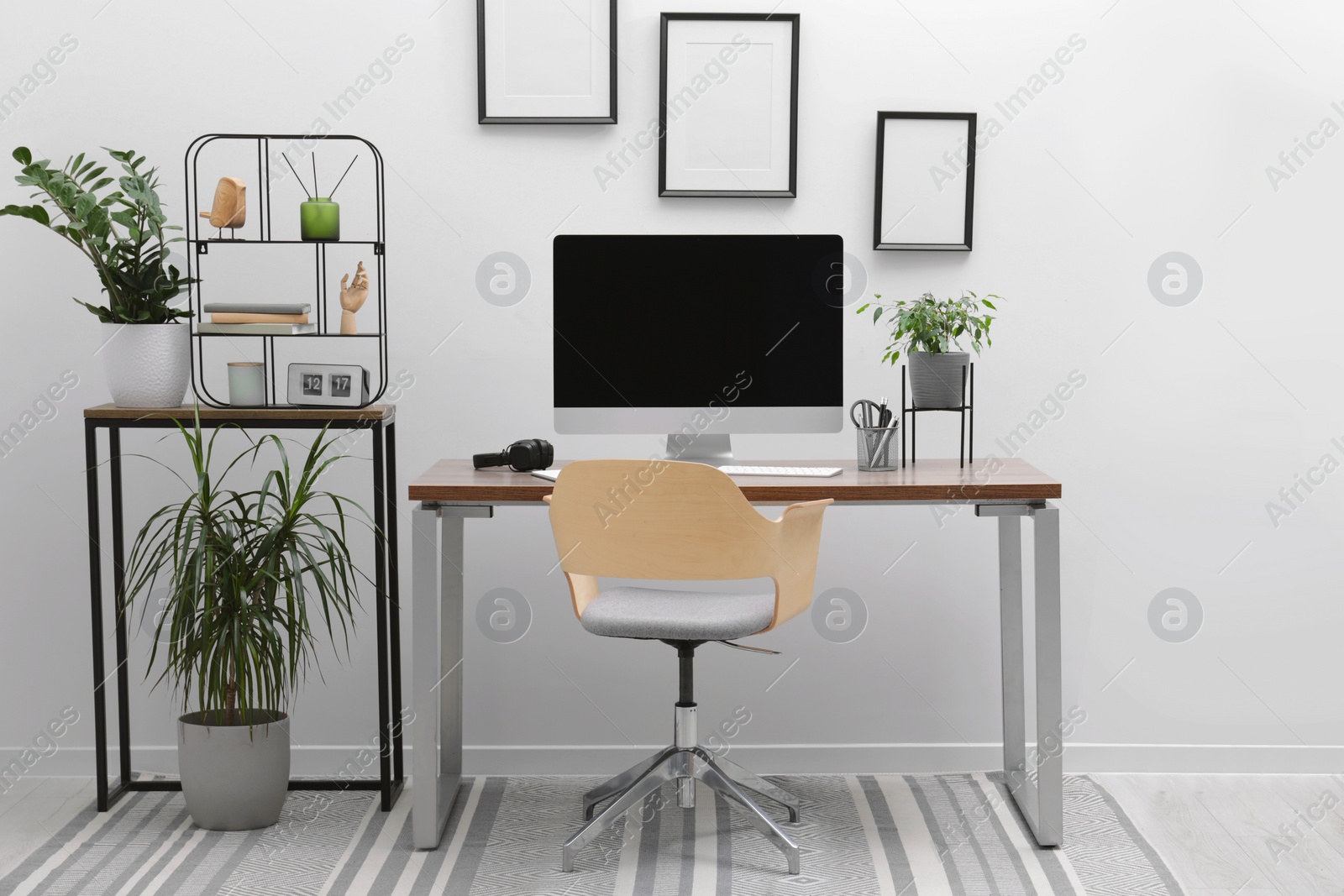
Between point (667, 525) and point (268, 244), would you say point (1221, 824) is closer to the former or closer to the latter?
point (667, 525)

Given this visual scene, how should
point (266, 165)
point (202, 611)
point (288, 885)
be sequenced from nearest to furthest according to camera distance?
point (288, 885) < point (202, 611) < point (266, 165)

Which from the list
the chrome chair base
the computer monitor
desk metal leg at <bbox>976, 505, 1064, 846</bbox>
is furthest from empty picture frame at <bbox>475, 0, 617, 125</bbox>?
the chrome chair base

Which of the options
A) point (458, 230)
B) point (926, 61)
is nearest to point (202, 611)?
point (458, 230)

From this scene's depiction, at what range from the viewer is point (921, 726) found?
2.94 meters

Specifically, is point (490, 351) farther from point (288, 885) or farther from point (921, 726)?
point (921, 726)

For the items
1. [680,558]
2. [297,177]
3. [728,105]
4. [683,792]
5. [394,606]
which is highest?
[728,105]

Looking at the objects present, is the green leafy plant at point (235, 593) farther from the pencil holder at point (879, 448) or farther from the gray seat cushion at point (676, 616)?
the pencil holder at point (879, 448)

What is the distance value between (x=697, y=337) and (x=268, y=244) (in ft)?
3.74

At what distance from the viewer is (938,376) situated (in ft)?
8.48

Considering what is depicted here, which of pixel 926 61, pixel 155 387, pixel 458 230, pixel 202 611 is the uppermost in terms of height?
pixel 926 61

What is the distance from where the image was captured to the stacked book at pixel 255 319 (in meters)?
2.53

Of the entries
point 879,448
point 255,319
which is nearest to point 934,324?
point 879,448

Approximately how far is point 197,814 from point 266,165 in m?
1.58

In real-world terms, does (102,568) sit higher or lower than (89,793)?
higher
